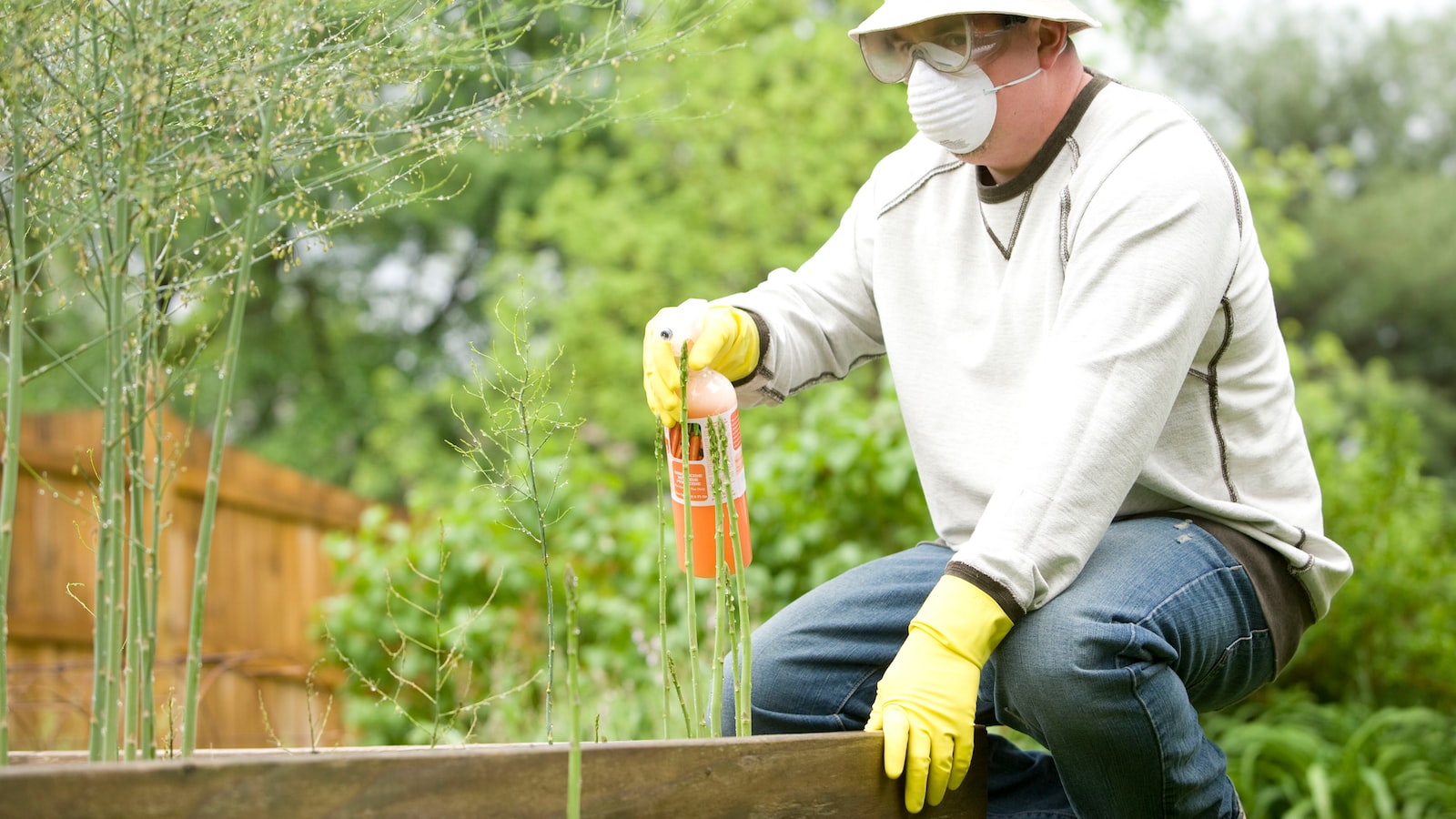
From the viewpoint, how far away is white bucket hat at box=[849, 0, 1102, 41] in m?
1.71

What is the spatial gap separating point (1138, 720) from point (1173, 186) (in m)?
0.70

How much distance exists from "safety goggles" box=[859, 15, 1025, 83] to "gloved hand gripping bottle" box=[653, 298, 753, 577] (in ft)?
1.61

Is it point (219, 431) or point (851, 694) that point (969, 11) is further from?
point (219, 431)

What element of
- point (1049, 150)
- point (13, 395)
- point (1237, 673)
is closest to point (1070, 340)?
point (1049, 150)

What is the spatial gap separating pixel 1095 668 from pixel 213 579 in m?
4.89

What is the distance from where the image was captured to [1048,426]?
5.25 ft

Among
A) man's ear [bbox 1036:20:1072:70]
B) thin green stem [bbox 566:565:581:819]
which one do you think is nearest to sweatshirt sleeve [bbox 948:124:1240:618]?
man's ear [bbox 1036:20:1072:70]

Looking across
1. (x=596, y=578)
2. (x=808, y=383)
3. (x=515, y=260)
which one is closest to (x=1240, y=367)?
(x=808, y=383)

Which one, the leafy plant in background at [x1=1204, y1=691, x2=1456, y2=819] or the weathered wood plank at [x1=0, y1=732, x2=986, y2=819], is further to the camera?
the leafy plant in background at [x1=1204, y1=691, x2=1456, y2=819]

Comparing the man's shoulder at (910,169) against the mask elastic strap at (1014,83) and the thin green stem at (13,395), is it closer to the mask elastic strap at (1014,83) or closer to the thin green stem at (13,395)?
the mask elastic strap at (1014,83)

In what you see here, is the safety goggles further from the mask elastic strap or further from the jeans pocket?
the jeans pocket

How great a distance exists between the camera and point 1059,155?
1.84 m

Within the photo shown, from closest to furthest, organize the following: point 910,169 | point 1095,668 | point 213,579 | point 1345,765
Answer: point 1095,668, point 910,169, point 1345,765, point 213,579

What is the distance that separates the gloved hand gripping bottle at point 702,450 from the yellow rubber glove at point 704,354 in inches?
0.6
